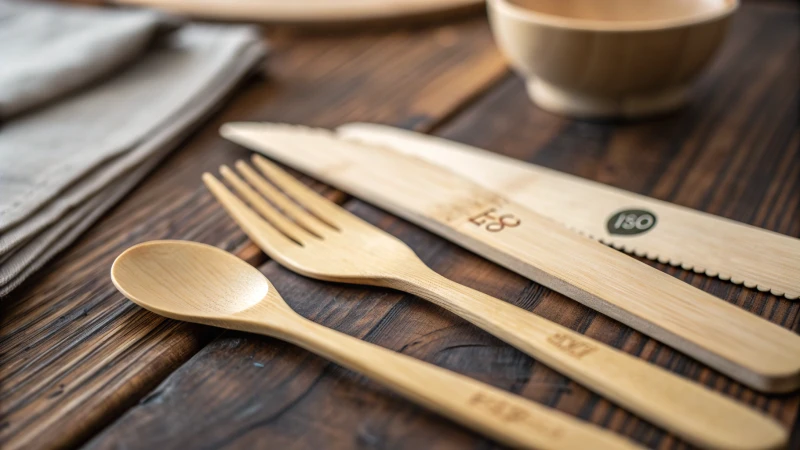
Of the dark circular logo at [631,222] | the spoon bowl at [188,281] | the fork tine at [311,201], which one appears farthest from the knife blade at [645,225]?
the spoon bowl at [188,281]

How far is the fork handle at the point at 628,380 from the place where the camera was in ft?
1.03

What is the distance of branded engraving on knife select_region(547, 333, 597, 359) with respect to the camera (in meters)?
0.36


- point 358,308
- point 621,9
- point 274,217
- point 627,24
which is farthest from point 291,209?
point 621,9

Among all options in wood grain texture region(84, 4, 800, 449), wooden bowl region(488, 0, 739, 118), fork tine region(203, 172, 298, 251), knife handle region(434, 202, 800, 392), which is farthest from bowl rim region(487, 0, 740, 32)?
fork tine region(203, 172, 298, 251)

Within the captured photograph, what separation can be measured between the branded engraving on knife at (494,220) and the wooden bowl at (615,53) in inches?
8.7

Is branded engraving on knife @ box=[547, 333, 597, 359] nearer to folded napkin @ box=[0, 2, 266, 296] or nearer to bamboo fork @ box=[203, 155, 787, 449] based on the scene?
bamboo fork @ box=[203, 155, 787, 449]

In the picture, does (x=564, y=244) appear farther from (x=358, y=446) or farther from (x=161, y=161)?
(x=161, y=161)

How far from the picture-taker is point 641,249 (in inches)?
19.0

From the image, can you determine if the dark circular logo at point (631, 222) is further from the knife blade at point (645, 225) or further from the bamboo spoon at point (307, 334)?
the bamboo spoon at point (307, 334)

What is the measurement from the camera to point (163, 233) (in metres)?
0.57

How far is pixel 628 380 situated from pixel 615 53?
1.25 feet

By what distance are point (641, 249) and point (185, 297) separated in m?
0.31

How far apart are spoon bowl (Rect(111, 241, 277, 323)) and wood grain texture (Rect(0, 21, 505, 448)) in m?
0.02

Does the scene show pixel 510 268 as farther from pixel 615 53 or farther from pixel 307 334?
pixel 615 53
